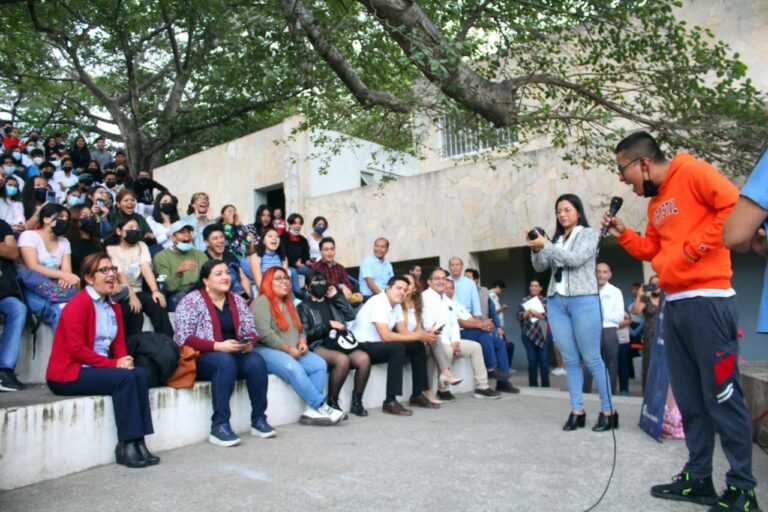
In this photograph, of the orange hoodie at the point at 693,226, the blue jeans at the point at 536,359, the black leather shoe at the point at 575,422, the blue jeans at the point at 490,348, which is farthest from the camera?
the blue jeans at the point at 536,359

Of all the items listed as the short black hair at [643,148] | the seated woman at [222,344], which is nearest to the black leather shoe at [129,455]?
the seated woman at [222,344]

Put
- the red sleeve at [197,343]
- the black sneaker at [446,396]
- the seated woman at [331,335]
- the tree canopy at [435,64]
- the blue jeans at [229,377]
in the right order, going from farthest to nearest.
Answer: the tree canopy at [435,64], the black sneaker at [446,396], the seated woman at [331,335], the red sleeve at [197,343], the blue jeans at [229,377]

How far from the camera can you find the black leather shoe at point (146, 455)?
186 inches

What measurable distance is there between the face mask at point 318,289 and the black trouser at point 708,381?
4.04m

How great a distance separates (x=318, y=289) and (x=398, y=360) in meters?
1.15

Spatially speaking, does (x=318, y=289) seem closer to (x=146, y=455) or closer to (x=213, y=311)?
(x=213, y=311)

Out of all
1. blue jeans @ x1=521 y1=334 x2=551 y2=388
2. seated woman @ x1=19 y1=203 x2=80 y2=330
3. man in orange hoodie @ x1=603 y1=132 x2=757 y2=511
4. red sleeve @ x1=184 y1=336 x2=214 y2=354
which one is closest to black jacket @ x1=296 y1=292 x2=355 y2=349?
red sleeve @ x1=184 y1=336 x2=214 y2=354

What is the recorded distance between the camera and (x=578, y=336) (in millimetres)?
5566

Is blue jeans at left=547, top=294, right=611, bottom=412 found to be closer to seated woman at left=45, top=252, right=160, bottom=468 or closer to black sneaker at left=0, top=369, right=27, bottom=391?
seated woman at left=45, top=252, right=160, bottom=468

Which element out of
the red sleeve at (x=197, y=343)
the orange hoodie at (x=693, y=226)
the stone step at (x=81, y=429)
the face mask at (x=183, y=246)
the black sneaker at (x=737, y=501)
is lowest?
the black sneaker at (x=737, y=501)

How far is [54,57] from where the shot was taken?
54.6 ft

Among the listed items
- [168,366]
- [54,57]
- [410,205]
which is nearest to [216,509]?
[168,366]

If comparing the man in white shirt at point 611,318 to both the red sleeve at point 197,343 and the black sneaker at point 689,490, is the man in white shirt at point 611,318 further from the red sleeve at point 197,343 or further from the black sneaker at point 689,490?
the red sleeve at point 197,343

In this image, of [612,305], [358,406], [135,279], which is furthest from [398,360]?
[612,305]
